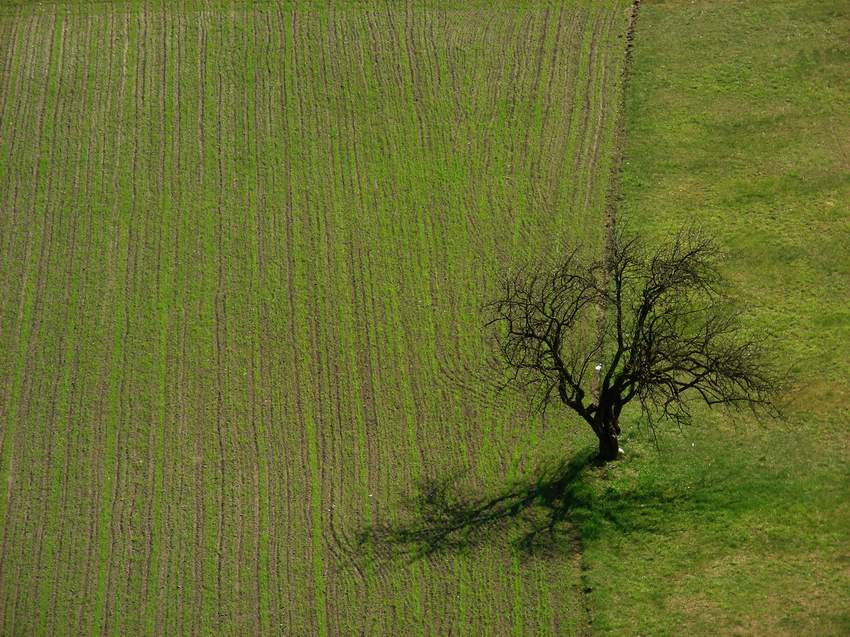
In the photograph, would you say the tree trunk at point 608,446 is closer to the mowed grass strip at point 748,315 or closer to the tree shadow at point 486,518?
the mowed grass strip at point 748,315

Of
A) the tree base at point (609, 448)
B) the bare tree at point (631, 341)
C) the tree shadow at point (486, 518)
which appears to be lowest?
the tree shadow at point (486, 518)

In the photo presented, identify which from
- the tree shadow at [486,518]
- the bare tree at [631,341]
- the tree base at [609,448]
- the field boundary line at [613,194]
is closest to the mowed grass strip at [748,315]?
the field boundary line at [613,194]

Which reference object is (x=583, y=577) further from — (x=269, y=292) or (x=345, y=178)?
(x=345, y=178)

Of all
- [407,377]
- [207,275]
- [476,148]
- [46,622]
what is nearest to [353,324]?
[407,377]

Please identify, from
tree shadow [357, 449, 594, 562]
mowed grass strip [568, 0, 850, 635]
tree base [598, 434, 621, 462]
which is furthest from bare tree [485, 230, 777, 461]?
tree shadow [357, 449, 594, 562]

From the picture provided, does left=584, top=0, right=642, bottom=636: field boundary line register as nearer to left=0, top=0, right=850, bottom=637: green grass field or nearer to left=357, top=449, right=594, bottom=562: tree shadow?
left=0, top=0, right=850, bottom=637: green grass field

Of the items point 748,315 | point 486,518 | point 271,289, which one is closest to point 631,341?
point 748,315
